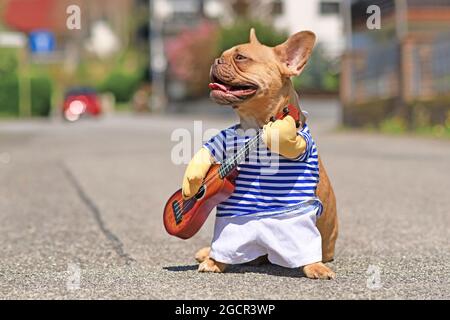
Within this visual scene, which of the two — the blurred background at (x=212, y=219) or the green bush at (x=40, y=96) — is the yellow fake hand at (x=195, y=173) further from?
the green bush at (x=40, y=96)

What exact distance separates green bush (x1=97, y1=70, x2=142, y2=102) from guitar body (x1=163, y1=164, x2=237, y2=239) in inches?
2175

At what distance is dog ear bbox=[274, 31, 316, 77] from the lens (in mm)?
4305

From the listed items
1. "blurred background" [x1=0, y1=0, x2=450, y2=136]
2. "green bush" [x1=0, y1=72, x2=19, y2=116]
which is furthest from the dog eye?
"green bush" [x1=0, y1=72, x2=19, y2=116]

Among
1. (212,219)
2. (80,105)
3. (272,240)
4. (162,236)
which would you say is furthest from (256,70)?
(80,105)

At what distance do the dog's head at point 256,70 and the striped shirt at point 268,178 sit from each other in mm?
251

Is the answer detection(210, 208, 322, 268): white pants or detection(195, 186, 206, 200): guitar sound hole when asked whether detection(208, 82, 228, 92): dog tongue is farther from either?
detection(210, 208, 322, 268): white pants

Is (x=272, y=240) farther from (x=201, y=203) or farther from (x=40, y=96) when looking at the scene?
(x=40, y=96)

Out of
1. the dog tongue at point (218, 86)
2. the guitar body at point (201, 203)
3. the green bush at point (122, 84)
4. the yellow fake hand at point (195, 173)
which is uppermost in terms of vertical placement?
the green bush at point (122, 84)

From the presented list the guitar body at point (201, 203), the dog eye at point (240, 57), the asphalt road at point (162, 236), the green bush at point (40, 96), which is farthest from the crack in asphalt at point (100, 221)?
the green bush at point (40, 96)

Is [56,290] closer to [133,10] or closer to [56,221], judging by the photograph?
[56,221]

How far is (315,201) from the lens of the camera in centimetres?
436

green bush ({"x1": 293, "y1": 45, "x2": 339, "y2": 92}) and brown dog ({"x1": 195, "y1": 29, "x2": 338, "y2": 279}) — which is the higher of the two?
green bush ({"x1": 293, "y1": 45, "x2": 339, "y2": 92})

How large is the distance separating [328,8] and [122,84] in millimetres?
17864

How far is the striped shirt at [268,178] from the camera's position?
14.0 ft
